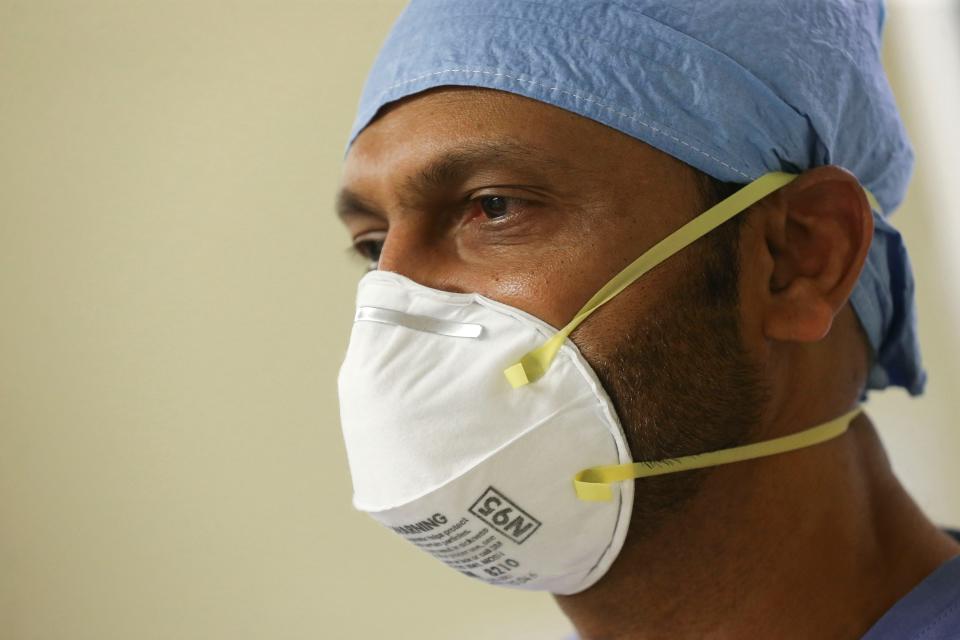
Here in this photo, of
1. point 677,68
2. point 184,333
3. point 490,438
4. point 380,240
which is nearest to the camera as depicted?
point 490,438

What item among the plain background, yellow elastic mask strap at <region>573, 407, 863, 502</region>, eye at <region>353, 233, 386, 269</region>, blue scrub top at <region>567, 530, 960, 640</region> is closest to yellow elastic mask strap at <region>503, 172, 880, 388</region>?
yellow elastic mask strap at <region>573, 407, 863, 502</region>

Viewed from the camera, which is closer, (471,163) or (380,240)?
(471,163)

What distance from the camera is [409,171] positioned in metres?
1.12

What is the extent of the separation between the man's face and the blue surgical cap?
0.03 metres

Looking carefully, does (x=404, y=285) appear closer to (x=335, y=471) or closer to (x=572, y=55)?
(x=572, y=55)

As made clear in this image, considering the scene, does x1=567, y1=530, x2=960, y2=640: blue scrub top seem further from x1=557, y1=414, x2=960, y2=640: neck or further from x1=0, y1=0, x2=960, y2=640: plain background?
x1=0, y1=0, x2=960, y2=640: plain background

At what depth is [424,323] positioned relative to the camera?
104 cm

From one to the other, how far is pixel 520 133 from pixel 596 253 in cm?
16

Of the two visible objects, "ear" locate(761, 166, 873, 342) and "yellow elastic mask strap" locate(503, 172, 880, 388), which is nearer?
"yellow elastic mask strap" locate(503, 172, 880, 388)

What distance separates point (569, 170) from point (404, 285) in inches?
9.1

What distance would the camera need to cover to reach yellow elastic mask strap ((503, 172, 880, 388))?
1.00 m

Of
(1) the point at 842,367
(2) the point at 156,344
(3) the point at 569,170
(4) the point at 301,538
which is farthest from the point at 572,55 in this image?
(4) the point at 301,538

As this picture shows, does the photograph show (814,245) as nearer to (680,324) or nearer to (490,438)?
(680,324)

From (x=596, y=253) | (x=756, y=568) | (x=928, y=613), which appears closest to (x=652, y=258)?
(x=596, y=253)
